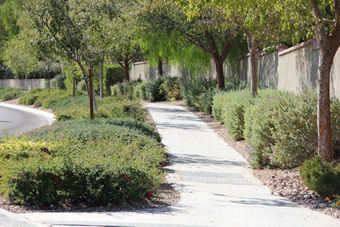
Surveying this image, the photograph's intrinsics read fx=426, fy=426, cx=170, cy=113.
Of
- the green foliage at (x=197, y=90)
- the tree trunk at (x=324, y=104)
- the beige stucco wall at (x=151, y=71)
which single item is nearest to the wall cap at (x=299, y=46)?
the tree trunk at (x=324, y=104)

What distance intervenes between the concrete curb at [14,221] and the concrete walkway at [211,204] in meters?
0.10

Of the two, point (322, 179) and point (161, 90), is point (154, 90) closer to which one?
point (161, 90)

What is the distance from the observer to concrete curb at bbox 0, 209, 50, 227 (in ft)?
16.4

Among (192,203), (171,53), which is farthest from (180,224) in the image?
(171,53)

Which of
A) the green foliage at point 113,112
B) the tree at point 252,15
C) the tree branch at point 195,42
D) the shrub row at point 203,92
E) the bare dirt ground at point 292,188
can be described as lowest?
the bare dirt ground at point 292,188

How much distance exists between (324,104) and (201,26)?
388 inches

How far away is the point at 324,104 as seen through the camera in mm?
7824

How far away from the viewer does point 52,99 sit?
27875 millimetres

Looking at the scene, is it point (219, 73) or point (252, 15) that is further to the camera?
point (219, 73)

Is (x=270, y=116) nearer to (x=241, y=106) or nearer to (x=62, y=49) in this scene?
(x=241, y=106)

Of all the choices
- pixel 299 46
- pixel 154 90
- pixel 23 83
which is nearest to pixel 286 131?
pixel 299 46

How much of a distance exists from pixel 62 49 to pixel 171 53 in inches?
391

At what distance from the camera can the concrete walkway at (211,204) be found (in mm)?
5363

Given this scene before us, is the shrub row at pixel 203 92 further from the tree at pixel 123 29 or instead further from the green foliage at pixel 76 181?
the green foliage at pixel 76 181
